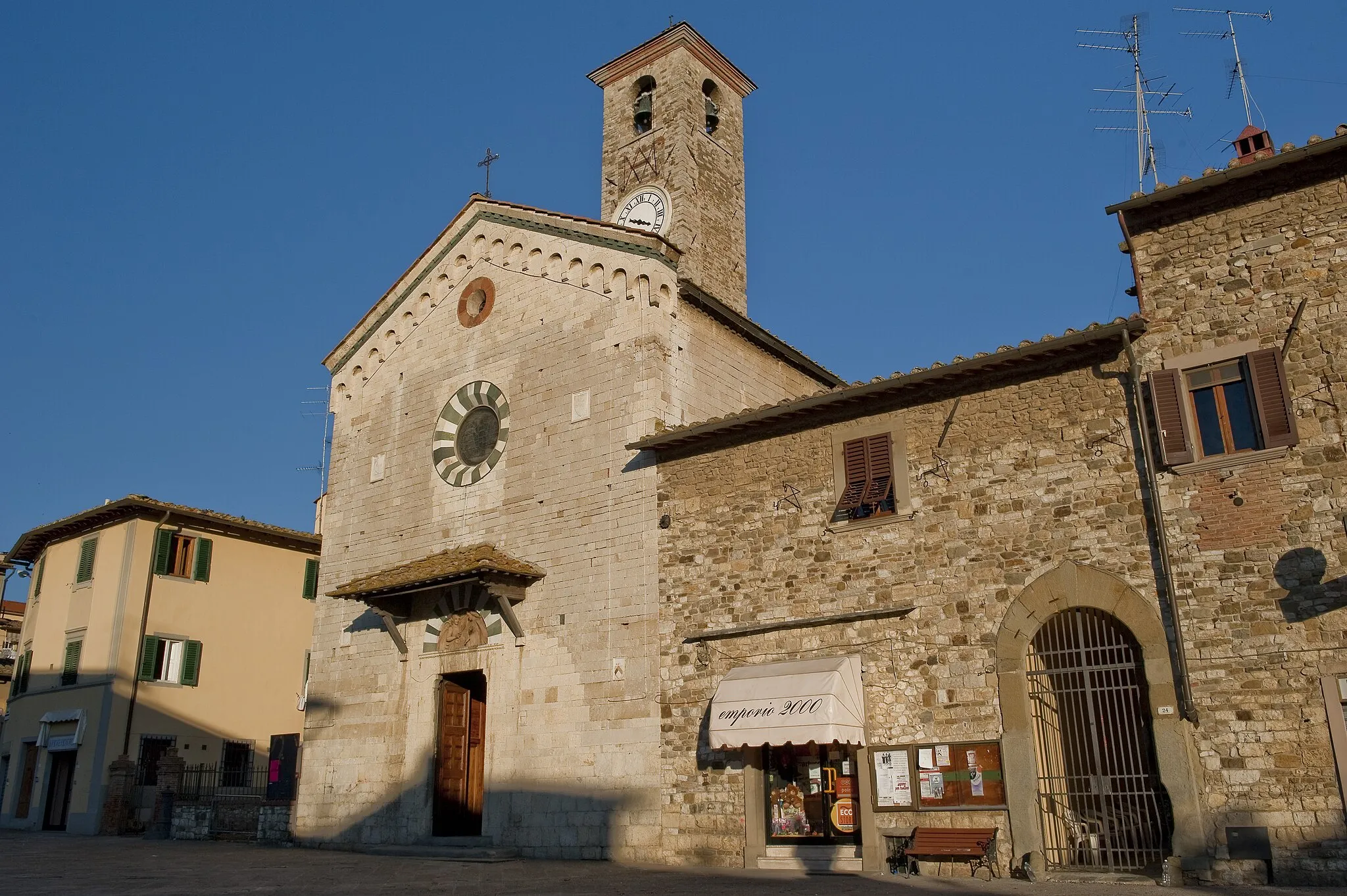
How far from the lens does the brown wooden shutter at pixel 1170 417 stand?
1162 cm

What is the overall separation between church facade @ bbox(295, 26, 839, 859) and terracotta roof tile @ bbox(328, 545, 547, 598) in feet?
0.18

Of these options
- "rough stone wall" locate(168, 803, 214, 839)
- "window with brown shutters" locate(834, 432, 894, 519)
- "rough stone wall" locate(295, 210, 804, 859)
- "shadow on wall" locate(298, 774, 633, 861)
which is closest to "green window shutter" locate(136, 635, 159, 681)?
"rough stone wall" locate(168, 803, 214, 839)

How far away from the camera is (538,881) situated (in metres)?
12.2

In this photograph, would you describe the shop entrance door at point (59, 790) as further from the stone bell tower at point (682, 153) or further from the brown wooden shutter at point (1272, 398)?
the brown wooden shutter at point (1272, 398)

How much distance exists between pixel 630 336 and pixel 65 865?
10.9 metres

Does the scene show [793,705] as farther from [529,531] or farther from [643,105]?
[643,105]

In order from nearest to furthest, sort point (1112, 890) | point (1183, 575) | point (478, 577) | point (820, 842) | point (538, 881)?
point (1112, 890)
point (1183, 575)
point (538, 881)
point (820, 842)
point (478, 577)

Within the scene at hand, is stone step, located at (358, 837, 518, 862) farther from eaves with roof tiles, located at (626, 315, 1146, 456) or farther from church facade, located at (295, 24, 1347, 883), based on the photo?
eaves with roof tiles, located at (626, 315, 1146, 456)

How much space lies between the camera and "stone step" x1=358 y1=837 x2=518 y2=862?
50.4 ft

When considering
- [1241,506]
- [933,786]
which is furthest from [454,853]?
[1241,506]

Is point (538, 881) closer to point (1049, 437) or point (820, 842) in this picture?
point (820, 842)

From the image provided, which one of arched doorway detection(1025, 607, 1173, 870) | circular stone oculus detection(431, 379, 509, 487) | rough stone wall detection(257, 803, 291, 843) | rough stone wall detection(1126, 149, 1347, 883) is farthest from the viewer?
rough stone wall detection(257, 803, 291, 843)

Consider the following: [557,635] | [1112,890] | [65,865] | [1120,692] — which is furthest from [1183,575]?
[65,865]

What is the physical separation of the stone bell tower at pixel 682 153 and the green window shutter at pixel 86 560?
51.1ft
